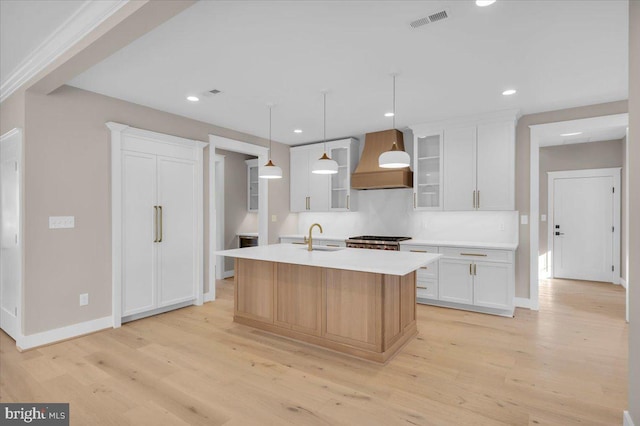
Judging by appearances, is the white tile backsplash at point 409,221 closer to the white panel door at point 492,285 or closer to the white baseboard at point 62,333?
the white panel door at point 492,285

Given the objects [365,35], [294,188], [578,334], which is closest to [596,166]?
[578,334]

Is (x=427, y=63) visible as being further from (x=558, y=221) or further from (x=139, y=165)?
(x=558, y=221)

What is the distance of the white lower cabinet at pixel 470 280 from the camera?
4.23m

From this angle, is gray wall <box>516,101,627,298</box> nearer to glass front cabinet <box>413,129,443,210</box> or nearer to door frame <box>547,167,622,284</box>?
glass front cabinet <box>413,129,443,210</box>

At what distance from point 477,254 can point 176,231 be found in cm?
399

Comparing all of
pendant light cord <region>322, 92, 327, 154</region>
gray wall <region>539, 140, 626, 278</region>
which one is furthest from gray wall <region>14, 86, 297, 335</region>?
gray wall <region>539, 140, 626, 278</region>

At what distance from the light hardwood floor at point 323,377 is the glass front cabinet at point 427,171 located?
73.6 inches

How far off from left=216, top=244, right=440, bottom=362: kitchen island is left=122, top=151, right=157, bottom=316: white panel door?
1258 mm

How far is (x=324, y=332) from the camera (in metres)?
3.26

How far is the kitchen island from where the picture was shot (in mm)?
2953

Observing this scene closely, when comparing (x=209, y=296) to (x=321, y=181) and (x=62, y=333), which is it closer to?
(x=62, y=333)

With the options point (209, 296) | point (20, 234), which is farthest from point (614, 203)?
point (20, 234)

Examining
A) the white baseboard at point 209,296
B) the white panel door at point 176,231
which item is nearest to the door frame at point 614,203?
the white baseboard at point 209,296

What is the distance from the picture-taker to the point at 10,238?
363 centimetres
